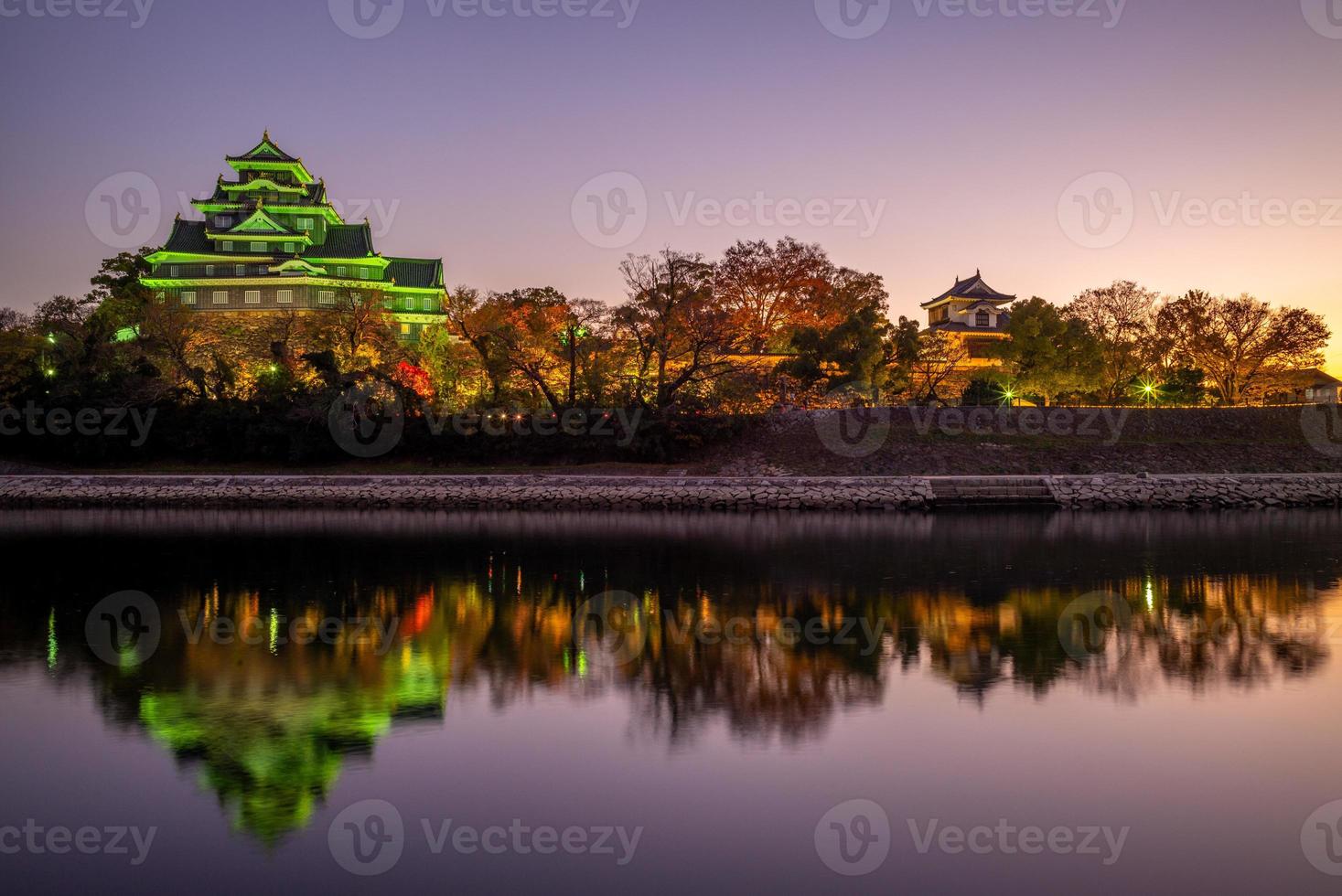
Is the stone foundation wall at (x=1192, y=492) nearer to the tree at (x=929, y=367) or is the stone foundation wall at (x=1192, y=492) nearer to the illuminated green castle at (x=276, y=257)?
the tree at (x=929, y=367)

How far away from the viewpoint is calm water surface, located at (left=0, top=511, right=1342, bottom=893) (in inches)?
225

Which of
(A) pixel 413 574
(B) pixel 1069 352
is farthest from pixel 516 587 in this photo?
(B) pixel 1069 352

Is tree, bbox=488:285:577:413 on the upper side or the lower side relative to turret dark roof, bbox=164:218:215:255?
lower

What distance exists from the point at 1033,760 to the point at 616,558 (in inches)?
444

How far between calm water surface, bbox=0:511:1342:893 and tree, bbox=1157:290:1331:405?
3283cm

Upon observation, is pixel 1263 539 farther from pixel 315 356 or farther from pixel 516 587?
pixel 315 356

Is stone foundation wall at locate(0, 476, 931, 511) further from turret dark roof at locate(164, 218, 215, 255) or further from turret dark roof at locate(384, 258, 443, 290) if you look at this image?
turret dark roof at locate(384, 258, 443, 290)

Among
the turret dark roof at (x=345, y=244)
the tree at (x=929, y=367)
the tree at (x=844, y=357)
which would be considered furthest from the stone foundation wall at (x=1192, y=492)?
the turret dark roof at (x=345, y=244)

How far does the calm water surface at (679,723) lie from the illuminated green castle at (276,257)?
126 feet

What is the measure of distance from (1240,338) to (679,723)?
4542cm

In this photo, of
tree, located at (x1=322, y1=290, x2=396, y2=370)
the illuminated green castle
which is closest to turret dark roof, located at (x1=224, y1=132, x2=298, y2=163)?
the illuminated green castle

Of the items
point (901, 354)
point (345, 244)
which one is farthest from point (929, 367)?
point (345, 244)

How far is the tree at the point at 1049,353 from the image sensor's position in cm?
4169

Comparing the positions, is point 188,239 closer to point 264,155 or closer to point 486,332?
point 264,155
